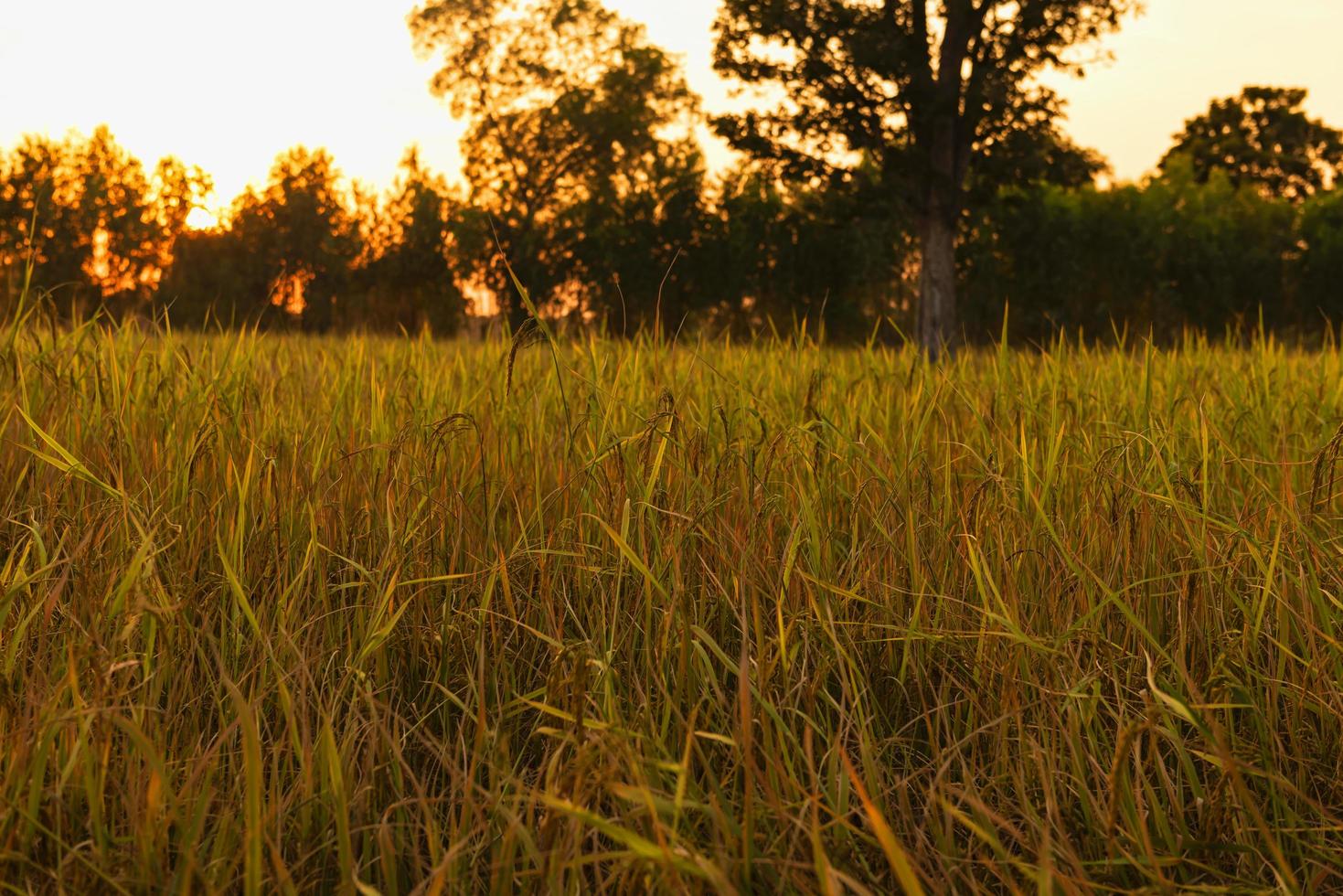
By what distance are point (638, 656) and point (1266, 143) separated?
53606mm

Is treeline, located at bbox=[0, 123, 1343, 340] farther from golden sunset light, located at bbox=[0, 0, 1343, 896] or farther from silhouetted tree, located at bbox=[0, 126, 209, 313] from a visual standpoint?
golden sunset light, located at bbox=[0, 0, 1343, 896]

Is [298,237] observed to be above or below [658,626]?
above

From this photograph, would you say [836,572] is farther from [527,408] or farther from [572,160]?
[572,160]

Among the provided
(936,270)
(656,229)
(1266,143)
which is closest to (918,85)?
(936,270)

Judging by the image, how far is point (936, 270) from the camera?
13.2 metres

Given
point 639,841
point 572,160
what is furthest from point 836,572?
point 572,160

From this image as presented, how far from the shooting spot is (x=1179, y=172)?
21484mm

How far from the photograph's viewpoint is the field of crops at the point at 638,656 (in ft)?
3.34

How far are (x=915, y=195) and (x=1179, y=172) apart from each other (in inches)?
464

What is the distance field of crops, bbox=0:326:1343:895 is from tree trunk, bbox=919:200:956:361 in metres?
11.2

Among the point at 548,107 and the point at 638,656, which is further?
the point at 548,107

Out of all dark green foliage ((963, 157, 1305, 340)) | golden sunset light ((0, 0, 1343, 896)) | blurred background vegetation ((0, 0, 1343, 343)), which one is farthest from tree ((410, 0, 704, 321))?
golden sunset light ((0, 0, 1343, 896))

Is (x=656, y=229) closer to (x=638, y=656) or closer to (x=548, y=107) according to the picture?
(x=548, y=107)

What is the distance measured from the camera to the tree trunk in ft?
43.2
